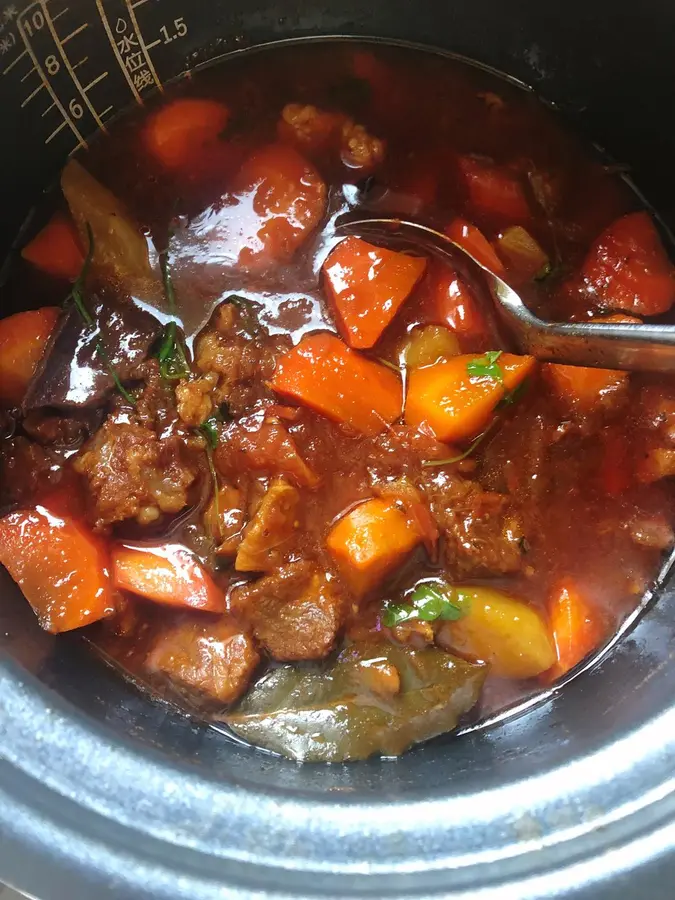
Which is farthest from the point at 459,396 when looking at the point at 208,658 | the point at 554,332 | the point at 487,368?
→ the point at 208,658

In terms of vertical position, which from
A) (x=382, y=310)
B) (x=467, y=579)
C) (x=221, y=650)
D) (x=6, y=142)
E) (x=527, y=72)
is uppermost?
(x=6, y=142)

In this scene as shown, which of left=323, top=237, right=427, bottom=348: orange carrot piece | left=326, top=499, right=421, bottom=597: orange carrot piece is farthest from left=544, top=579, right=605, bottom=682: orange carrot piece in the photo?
left=323, top=237, right=427, bottom=348: orange carrot piece

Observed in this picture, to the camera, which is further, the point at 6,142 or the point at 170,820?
the point at 6,142

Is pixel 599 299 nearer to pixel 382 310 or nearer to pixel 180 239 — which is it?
pixel 382 310

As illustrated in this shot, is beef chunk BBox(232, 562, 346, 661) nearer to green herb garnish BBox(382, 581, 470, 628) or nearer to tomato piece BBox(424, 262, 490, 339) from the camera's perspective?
green herb garnish BBox(382, 581, 470, 628)

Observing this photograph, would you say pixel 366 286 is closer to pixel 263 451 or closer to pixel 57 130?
pixel 263 451

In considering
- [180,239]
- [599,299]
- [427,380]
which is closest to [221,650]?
[427,380]
